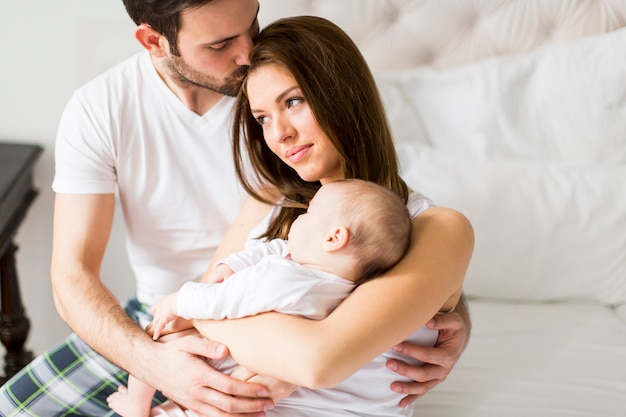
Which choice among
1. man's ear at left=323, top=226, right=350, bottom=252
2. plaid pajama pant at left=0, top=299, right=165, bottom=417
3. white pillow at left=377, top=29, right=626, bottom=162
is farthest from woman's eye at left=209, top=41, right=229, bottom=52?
plaid pajama pant at left=0, top=299, right=165, bottom=417

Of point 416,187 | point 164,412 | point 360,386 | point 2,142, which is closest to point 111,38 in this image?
point 2,142

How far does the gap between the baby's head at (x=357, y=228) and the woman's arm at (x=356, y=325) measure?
0.04 meters

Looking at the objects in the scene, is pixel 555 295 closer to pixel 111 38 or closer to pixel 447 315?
pixel 447 315

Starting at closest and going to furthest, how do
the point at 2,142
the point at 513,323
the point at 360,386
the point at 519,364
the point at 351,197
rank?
the point at 351,197, the point at 360,386, the point at 519,364, the point at 513,323, the point at 2,142

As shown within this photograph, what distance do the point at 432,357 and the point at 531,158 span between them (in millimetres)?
925

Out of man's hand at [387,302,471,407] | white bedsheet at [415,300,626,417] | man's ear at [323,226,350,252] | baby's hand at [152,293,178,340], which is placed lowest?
white bedsheet at [415,300,626,417]

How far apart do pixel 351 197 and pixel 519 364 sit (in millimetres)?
819

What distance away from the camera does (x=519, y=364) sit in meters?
1.77

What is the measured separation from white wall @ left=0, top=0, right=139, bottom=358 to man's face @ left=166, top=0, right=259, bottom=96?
0.64 metres

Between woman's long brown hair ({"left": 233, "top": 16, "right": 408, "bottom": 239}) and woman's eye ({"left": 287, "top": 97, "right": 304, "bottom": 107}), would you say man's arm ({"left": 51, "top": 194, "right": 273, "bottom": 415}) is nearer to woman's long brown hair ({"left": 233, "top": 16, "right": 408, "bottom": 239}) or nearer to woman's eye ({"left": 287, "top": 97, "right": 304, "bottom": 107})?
woman's long brown hair ({"left": 233, "top": 16, "right": 408, "bottom": 239})

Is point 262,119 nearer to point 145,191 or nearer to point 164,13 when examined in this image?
point 164,13

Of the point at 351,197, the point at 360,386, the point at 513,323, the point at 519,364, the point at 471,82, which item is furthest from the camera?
the point at 471,82

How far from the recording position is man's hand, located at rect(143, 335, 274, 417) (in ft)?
4.04

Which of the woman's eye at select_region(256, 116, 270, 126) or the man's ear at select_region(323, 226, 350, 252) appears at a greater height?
the woman's eye at select_region(256, 116, 270, 126)
